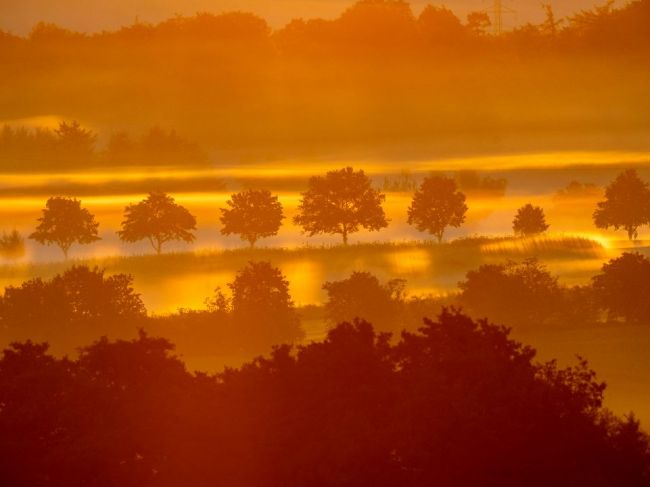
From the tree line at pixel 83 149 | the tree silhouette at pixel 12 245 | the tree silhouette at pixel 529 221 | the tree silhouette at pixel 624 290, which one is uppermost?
the tree line at pixel 83 149

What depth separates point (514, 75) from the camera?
9244 cm

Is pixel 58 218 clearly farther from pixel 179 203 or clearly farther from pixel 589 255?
pixel 589 255

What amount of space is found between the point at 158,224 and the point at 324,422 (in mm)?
39930

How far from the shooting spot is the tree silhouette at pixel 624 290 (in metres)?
59.2

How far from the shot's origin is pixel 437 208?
7044 centimetres

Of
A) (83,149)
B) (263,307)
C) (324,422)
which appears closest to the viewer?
(324,422)

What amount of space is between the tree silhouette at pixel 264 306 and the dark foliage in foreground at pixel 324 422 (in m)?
25.3

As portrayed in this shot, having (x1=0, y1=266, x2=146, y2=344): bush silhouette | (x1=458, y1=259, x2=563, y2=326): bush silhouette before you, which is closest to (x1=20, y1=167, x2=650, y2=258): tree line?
(x1=0, y1=266, x2=146, y2=344): bush silhouette

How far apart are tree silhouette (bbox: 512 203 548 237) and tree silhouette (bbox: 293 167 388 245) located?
20.0 feet

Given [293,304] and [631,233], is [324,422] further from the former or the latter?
[631,233]

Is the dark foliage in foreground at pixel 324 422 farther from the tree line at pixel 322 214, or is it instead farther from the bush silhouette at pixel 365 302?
the tree line at pixel 322 214

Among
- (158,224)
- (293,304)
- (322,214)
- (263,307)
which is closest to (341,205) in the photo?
Result: (322,214)

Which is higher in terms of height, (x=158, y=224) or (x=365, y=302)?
(x=158, y=224)

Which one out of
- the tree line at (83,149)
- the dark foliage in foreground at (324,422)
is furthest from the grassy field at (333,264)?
the dark foliage in foreground at (324,422)
